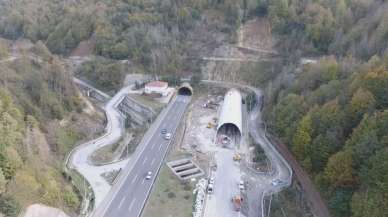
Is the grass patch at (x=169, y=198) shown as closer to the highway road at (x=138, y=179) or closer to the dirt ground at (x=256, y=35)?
the highway road at (x=138, y=179)

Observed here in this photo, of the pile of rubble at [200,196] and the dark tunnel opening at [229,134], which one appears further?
the dark tunnel opening at [229,134]

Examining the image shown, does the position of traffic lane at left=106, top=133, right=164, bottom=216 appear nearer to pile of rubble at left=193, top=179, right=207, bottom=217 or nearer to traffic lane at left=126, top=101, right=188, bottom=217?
traffic lane at left=126, top=101, right=188, bottom=217

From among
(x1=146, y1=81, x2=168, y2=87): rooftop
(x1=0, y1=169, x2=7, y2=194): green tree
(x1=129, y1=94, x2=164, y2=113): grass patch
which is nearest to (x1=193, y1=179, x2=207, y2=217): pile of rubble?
(x1=0, y1=169, x2=7, y2=194): green tree

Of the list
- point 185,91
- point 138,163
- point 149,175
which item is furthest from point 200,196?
point 185,91

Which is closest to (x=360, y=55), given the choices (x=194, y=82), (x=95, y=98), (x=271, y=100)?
(x=271, y=100)

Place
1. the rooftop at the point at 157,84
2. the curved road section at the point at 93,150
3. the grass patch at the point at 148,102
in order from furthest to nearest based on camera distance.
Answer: the rooftop at the point at 157,84 → the grass patch at the point at 148,102 → the curved road section at the point at 93,150

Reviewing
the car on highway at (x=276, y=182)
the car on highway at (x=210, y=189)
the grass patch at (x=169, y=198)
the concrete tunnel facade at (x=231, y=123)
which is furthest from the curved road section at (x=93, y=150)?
the car on highway at (x=276, y=182)
